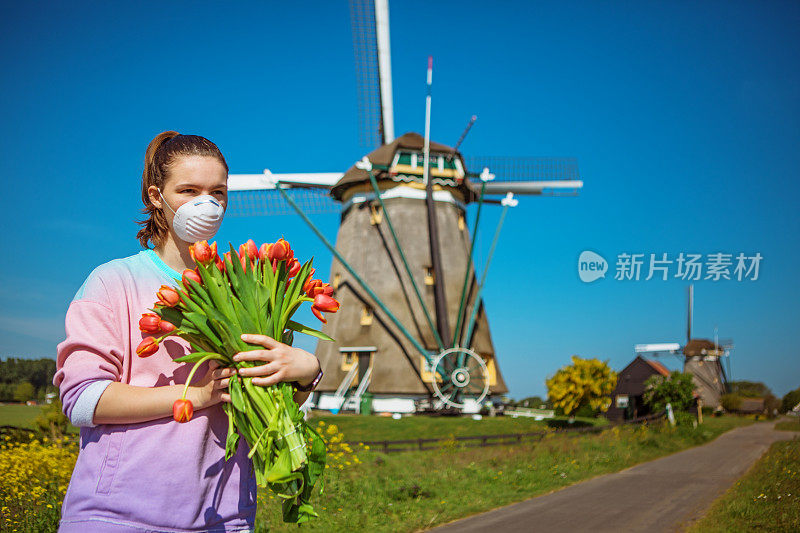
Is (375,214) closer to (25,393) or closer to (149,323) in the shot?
(25,393)

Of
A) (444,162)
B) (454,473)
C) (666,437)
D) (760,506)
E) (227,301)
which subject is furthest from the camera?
(444,162)

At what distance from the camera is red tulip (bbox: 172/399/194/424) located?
178 cm

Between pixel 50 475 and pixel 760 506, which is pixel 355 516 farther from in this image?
pixel 760 506

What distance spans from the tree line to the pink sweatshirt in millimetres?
10472

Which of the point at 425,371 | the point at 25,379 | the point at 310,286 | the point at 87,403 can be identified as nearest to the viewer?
the point at 87,403

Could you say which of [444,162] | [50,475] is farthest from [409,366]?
[50,475]

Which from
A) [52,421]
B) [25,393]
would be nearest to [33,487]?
[52,421]

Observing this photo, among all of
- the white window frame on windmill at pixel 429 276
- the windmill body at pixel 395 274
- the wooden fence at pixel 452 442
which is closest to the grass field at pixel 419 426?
the wooden fence at pixel 452 442

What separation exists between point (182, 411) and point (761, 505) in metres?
8.77

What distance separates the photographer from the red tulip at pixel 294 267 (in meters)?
2.18

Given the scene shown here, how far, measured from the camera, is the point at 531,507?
8.85 m

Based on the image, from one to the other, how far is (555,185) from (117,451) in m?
27.5

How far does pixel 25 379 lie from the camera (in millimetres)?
11391

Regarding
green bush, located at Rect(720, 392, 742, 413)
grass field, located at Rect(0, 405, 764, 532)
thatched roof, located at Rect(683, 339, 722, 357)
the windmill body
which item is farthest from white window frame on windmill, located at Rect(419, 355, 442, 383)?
green bush, located at Rect(720, 392, 742, 413)
